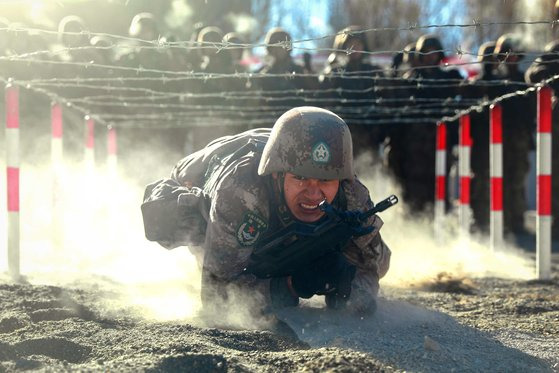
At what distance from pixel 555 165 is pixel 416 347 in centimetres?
849

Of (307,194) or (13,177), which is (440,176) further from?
(307,194)

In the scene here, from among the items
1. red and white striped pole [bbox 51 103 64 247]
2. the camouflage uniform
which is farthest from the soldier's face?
red and white striped pole [bbox 51 103 64 247]

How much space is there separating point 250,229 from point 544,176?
10.3 feet

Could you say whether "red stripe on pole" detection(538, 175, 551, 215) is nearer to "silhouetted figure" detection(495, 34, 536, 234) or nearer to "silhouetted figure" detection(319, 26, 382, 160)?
"silhouetted figure" detection(319, 26, 382, 160)

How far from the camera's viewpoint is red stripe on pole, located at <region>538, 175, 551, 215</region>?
7.49 meters

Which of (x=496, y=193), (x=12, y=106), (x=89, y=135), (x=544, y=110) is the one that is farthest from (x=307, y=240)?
(x=89, y=135)

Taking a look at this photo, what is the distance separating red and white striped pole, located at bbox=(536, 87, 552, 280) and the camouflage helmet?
268 cm

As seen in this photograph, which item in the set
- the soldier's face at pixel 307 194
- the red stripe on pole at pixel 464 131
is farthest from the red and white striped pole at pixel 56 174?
the soldier's face at pixel 307 194

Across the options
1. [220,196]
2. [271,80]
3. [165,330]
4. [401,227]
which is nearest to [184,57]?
[271,80]

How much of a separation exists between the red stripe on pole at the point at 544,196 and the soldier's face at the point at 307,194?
9.03ft

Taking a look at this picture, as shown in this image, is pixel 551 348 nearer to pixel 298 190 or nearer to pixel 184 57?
pixel 298 190

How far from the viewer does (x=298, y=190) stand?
523 centimetres

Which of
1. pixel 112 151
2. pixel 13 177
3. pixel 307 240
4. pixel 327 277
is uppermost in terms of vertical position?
pixel 112 151

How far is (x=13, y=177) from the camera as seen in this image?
7.50 m
